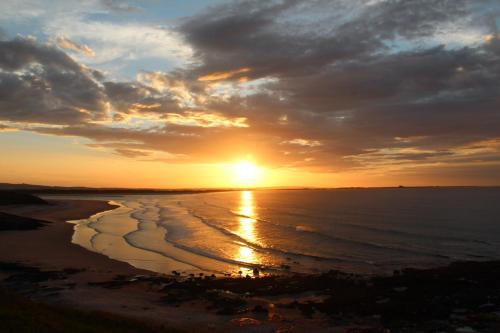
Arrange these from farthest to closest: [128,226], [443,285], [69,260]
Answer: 1. [128,226]
2. [69,260]
3. [443,285]

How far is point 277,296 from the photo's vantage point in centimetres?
2489

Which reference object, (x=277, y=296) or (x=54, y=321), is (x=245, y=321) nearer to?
(x=277, y=296)

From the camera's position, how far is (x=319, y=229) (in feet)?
191

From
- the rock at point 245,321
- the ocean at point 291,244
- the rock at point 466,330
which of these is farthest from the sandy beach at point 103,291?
the rock at point 466,330

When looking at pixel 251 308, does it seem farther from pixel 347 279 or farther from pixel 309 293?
pixel 347 279

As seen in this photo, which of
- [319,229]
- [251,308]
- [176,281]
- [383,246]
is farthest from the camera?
[319,229]

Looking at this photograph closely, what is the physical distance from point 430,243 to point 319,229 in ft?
52.2

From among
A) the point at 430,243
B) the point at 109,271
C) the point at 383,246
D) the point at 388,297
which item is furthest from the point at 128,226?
the point at 388,297

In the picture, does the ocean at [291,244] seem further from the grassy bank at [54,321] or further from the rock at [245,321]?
the grassy bank at [54,321]

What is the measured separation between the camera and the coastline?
1997cm

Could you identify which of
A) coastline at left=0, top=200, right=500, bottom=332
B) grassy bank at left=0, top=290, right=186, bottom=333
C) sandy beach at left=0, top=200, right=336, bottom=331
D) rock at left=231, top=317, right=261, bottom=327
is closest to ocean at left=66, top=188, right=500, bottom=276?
sandy beach at left=0, top=200, right=336, bottom=331

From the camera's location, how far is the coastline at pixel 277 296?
65.5 feet

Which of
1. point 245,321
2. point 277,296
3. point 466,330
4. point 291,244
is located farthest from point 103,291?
point 291,244

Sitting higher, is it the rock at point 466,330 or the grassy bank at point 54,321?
the grassy bank at point 54,321
